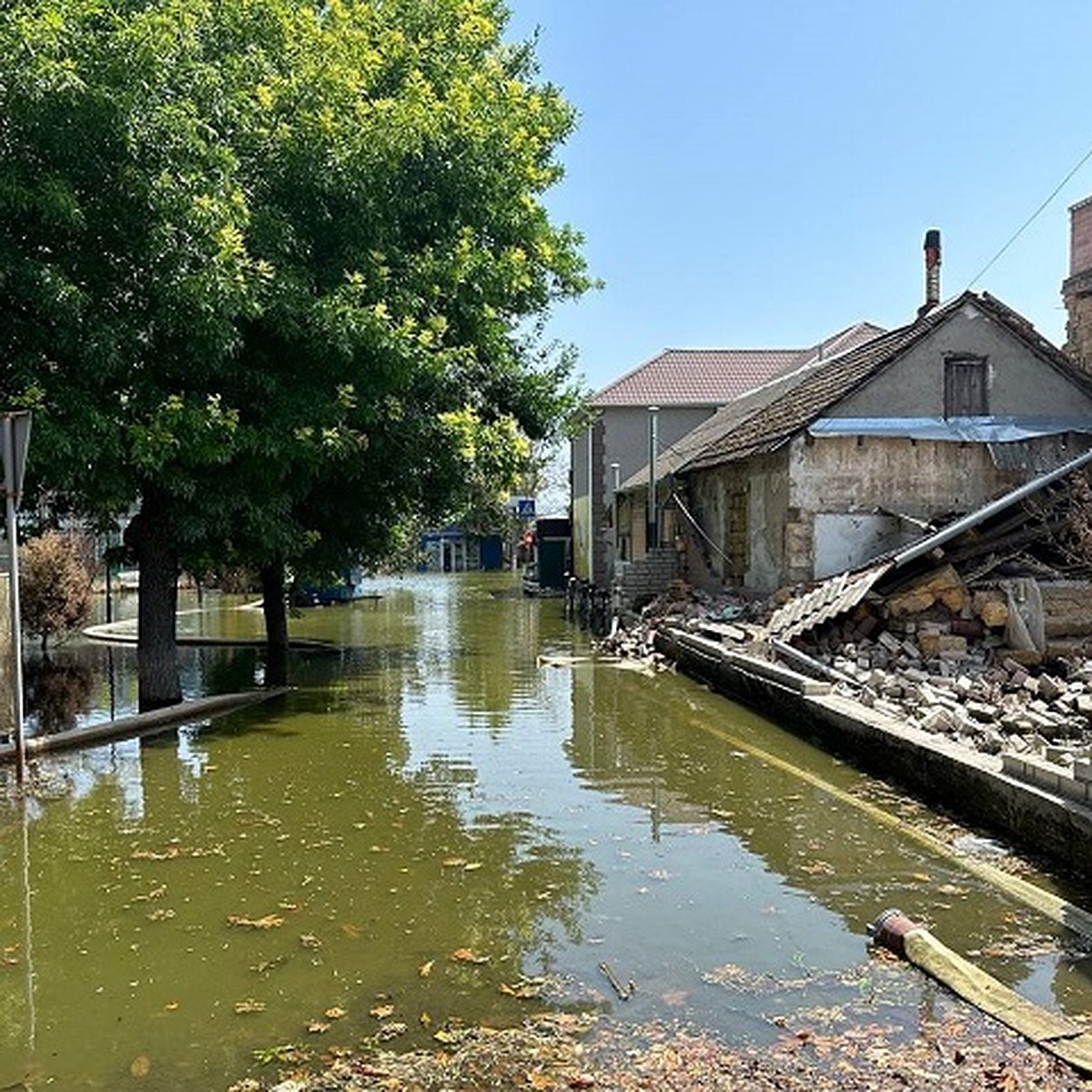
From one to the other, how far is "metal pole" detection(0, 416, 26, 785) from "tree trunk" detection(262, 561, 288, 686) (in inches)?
335

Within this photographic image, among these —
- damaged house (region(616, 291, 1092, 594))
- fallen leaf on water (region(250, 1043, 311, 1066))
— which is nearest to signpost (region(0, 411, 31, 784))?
fallen leaf on water (region(250, 1043, 311, 1066))

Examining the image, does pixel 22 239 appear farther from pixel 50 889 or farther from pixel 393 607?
pixel 393 607

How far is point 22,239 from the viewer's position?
11133mm

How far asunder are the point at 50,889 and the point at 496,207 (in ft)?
34.0

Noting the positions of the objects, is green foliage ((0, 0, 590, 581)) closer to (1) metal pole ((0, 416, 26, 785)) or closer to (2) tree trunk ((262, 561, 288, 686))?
(1) metal pole ((0, 416, 26, 785))

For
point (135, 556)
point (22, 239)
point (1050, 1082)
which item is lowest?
point (1050, 1082)

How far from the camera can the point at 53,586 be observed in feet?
64.4

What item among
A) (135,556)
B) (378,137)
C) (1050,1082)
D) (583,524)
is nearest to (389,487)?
(135,556)

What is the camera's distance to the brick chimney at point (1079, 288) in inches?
800

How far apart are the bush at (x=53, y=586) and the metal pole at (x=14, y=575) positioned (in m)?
10.00

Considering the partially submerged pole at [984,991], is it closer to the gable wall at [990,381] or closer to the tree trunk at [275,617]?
the tree trunk at [275,617]

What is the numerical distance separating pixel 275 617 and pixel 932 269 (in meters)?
15.2

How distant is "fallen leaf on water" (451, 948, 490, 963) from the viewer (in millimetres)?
5879

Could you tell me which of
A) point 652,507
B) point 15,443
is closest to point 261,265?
point 15,443
